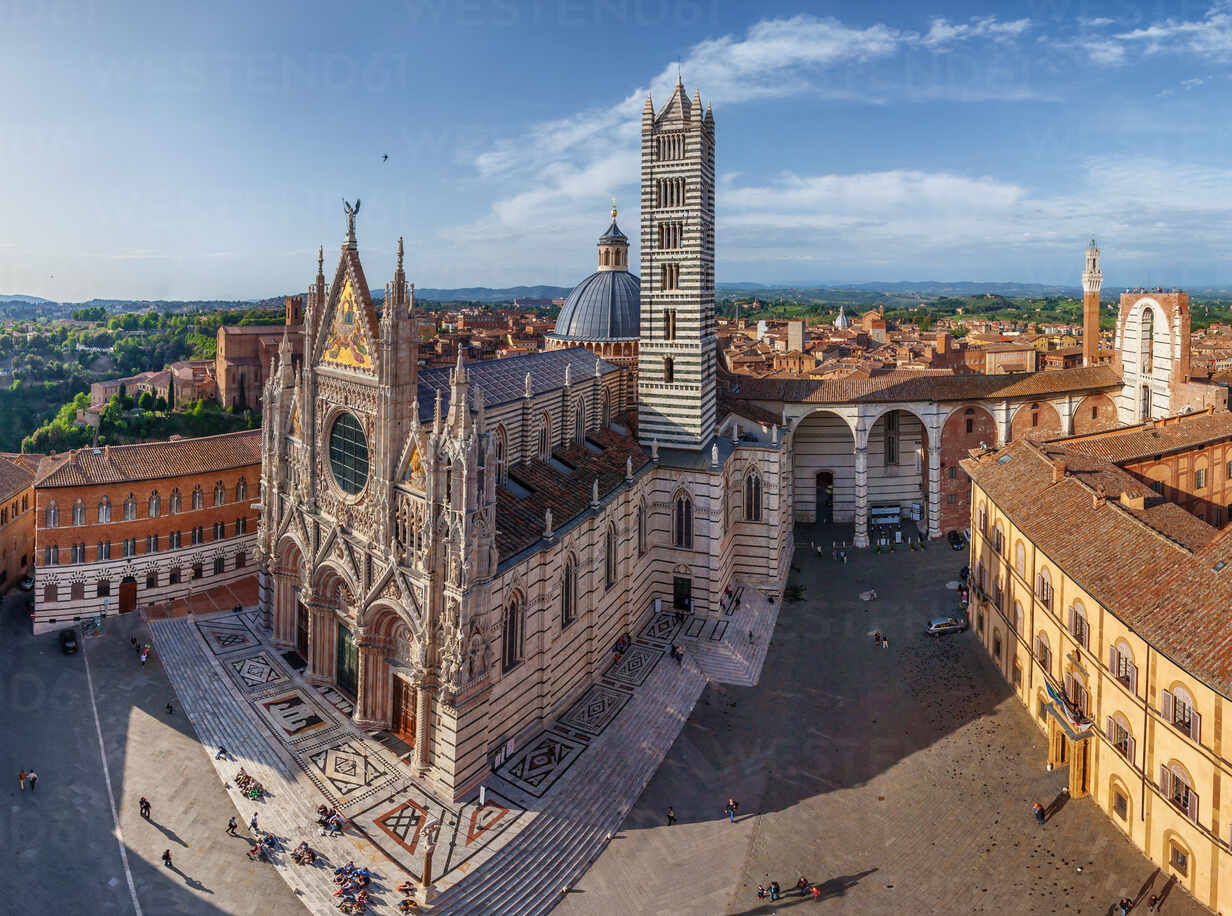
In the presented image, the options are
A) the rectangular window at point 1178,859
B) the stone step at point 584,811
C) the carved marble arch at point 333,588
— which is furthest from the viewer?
the carved marble arch at point 333,588

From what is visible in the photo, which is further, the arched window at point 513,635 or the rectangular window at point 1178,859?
the arched window at point 513,635

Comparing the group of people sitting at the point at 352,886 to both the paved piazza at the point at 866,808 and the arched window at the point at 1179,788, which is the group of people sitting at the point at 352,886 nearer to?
the paved piazza at the point at 866,808

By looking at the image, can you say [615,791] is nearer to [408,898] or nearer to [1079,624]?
[408,898]

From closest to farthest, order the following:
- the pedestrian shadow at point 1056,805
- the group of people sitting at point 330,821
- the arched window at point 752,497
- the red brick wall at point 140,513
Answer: the group of people sitting at point 330,821 → the pedestrian shadow at point 1056,805 → the red brick wall at point 140,513 → the arched window at point 752,497

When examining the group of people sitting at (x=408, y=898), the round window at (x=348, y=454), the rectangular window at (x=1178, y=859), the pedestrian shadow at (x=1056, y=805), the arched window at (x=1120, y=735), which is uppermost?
the round window at (x=348, y=454)

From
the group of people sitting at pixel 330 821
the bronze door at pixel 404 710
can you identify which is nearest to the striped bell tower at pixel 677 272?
the bronze door at pixel 404 710

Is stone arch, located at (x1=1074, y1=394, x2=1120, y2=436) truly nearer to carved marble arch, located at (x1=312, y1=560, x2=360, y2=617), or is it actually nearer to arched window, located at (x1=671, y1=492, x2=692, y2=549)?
arched window, located at (x1=671, y1=492, x2=692, y2=549)

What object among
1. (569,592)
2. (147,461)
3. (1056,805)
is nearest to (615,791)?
(569,592)
